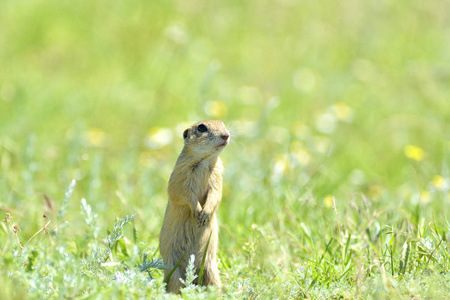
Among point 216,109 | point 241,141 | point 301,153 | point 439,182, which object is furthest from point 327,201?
point 216,109

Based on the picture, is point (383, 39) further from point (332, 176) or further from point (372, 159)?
point (332, 176)

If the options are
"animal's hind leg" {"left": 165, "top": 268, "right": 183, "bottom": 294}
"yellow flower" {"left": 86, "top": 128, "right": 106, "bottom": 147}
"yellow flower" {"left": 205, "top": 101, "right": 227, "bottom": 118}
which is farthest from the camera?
"yellow flower" {"left": 205, "top": 101, "right": 227, "bottom": 118}

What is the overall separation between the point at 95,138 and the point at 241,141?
5.56 feet

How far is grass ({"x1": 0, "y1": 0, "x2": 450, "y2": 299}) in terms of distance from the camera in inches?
132

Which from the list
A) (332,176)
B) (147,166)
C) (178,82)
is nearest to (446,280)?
(332,176)

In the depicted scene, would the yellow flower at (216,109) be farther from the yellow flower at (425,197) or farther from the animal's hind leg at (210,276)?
the animal's hind leg at (210,276)

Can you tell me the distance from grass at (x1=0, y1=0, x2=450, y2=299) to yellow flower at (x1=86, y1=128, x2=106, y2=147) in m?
0.03

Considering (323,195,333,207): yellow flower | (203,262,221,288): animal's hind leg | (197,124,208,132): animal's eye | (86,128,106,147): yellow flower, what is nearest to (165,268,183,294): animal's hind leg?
(203,262,221,288): animal's hind leg

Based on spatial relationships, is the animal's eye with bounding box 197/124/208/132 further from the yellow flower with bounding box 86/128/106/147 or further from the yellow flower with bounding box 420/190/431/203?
the yellow flower with bounding box 86/128/106/147

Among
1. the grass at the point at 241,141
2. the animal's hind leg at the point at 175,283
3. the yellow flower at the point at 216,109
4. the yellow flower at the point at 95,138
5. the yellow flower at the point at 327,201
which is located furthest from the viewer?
the yellow flower at the point at 216,109

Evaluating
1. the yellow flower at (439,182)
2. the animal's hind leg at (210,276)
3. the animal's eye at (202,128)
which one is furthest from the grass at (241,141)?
the animal's eye at (202,128)

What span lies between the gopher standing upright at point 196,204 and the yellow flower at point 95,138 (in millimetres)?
3654

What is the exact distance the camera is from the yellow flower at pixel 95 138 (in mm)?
7266

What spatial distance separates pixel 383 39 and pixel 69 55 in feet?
18.3
